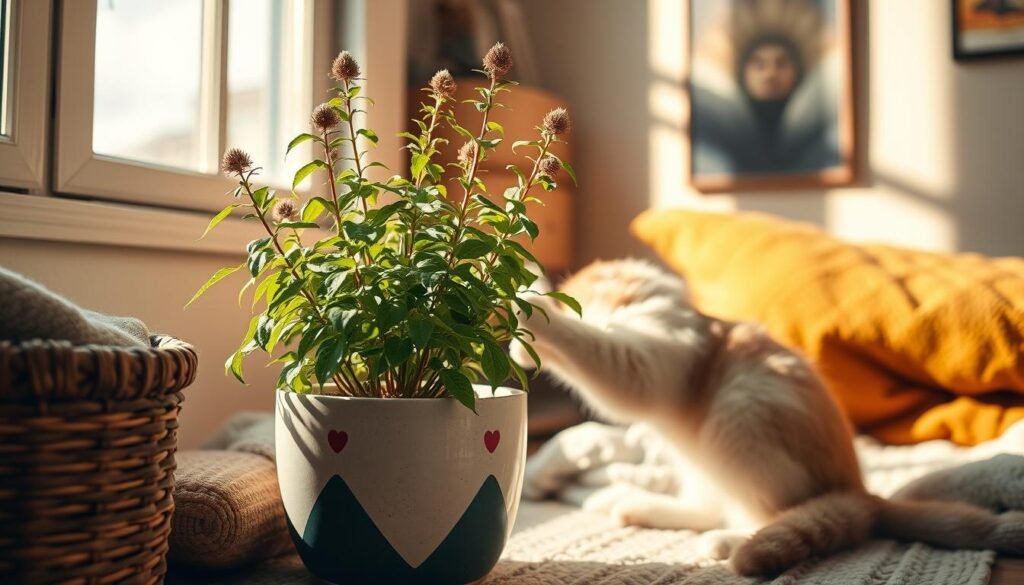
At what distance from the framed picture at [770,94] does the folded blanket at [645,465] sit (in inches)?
29.0

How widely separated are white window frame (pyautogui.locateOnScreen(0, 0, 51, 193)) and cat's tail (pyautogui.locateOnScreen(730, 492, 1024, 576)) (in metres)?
0.95

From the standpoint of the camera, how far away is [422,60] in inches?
76.9

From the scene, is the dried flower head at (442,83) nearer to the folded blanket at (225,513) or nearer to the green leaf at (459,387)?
the green leaf at (459,387)

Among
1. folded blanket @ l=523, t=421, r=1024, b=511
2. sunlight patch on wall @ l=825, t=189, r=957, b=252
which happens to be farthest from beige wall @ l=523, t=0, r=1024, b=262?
folded blanket @ l=523, t=421, r=1024, b=511

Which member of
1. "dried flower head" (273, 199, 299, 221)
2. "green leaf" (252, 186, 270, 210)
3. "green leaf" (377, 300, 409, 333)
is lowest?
"green leaf" (377, 300, 409, 333)

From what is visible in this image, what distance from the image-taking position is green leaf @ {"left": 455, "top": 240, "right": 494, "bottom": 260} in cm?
→ 76

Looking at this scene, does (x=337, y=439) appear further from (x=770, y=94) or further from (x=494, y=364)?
(x=770, y=94)

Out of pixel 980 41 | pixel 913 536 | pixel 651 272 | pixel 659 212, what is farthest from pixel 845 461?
pixel 980 41

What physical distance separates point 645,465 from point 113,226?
887 mm

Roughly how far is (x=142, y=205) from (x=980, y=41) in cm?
171

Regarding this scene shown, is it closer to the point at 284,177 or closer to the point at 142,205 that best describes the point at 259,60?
the point at 284,177

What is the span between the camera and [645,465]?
4.59 ft

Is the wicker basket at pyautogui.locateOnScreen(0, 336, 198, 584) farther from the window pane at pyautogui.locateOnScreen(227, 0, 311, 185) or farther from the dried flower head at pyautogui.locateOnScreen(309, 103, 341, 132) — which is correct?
the window pane at pyautogui.locateOnScreen(227, 0, 311, 185)

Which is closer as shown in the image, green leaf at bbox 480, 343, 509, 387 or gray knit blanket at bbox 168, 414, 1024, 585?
green leaf at bbox 480, 343, 509, 387
